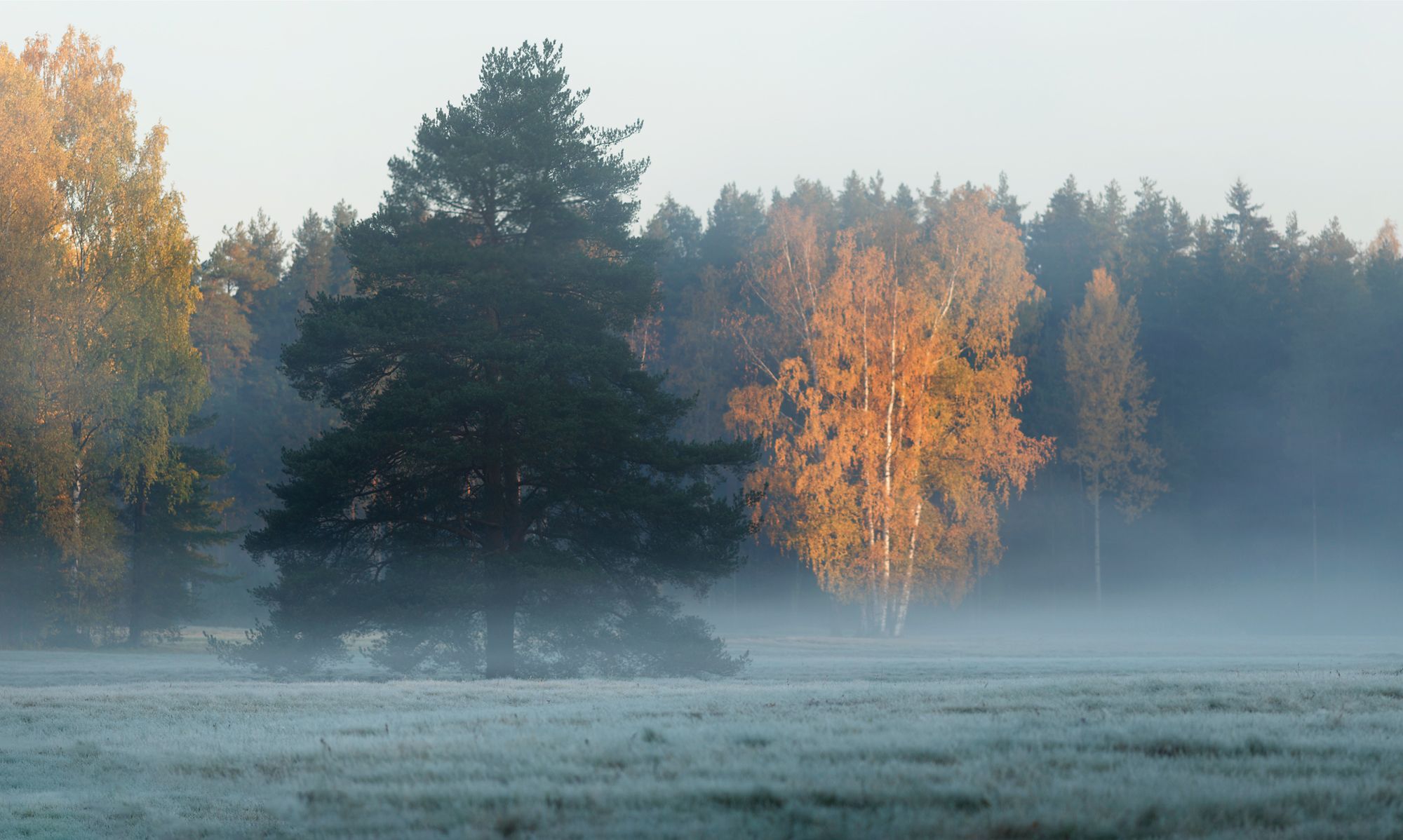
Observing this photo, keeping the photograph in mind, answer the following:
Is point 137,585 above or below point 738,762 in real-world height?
below

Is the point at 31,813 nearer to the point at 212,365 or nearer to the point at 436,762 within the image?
the point at 436,762

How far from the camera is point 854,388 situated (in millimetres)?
40531

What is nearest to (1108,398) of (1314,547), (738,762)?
(1314,547)

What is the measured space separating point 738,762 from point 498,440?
52.1 feet

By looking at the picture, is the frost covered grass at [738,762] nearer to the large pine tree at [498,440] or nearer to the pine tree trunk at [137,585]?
the large pine tree at [498,440]

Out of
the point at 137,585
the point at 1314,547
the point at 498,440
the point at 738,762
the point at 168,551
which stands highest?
the point at 498,440

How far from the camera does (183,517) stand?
135ft

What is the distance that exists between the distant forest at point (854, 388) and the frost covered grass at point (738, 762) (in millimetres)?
11653

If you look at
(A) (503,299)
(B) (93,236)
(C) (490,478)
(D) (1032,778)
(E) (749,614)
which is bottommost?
(E) (749,614)

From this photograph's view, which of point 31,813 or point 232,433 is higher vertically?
point 232,433

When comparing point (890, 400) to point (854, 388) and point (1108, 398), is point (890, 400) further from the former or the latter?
point (1108, 398)

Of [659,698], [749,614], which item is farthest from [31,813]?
[749,614]

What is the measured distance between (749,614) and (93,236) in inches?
1443

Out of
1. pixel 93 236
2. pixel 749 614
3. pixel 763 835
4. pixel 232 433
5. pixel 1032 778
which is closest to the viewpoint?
pixel 763 835
